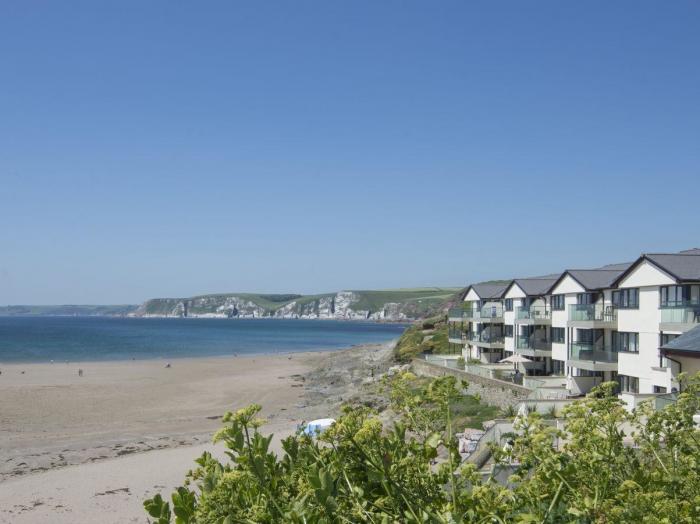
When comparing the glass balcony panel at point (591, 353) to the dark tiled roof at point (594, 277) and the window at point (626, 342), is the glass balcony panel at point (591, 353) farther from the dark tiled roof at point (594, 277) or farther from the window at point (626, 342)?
the dark tiled roof at point (594, 277)

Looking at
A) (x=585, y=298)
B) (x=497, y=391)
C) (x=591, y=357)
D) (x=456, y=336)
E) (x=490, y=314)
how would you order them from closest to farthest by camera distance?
(x=591, y=357) → (x=497, y=391) → (x=585, y=298) → (x=490, y=314) → (x=456, y=336)

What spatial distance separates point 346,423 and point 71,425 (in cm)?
4288

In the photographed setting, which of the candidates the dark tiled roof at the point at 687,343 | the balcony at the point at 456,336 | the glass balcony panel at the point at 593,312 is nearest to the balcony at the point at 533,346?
the glass balcony panel at the point at 593,312

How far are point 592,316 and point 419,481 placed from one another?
3356 centimetres

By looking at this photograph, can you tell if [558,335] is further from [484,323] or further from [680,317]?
[484,323]

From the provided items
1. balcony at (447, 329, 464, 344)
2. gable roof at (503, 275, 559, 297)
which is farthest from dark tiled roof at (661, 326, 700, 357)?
balcony at (447, 329, 464, 344)

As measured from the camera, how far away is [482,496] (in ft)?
13.9

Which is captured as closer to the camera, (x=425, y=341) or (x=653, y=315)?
(x=653, y=315)

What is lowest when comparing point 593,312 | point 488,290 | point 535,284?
point 593,312

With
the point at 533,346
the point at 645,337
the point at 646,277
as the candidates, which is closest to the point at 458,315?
the point at 533,346

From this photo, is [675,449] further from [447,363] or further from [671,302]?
[447,363]

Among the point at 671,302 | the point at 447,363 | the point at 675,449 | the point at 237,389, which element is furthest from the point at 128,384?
the point at 675,449

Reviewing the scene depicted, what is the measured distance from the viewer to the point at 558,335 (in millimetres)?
40469

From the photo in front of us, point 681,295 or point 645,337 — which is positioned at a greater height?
point 681,295
